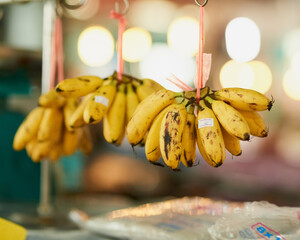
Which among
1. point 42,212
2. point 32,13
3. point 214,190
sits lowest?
point 214,190

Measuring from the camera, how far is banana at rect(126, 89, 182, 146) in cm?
106

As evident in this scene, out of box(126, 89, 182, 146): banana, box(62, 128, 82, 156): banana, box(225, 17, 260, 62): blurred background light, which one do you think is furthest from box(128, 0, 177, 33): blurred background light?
box(126, 89, 182, 146): banana

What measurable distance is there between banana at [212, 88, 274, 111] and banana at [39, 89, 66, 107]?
0.60 metres

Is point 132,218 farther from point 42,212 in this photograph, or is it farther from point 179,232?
point 42,212

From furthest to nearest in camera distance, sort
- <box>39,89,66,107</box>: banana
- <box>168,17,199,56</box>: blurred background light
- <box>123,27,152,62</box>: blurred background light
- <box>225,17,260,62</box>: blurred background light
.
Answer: <box>123,27,152,62</box>: blurred background light → <box>168,17,199,56</box>: blurred background light → <box>225,17,260,62</box>: blurred background light → <box>39,89,66,107</box>: banana

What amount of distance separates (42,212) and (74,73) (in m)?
2.32

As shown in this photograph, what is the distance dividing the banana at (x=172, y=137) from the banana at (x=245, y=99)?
120mm

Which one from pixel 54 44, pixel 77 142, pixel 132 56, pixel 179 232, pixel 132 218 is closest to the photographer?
pixel 179 232

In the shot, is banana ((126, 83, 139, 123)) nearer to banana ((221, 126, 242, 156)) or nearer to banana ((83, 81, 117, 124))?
banana ((83, 81, 117, 124))

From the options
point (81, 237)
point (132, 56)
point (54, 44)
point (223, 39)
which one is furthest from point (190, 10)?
point (81, 237)

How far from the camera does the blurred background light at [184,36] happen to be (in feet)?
16.1

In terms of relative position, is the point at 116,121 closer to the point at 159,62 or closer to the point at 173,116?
the point at 173,116

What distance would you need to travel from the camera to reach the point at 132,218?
1338 millimetres

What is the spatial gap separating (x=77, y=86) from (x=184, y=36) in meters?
3.88
